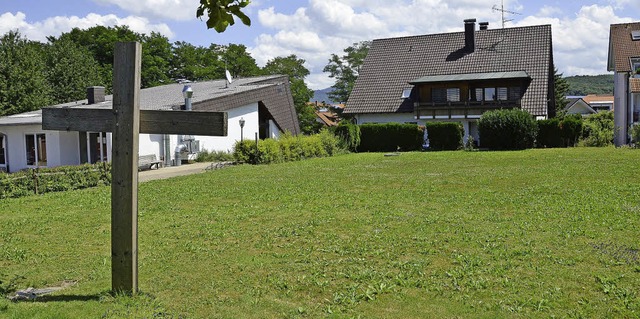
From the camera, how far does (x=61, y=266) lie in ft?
23.7

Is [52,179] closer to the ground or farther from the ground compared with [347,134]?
closer to the ground

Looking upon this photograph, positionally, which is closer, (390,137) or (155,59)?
(390,137)

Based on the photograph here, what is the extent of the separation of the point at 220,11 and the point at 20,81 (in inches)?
1744

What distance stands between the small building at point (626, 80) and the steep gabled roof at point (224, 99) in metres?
20.2

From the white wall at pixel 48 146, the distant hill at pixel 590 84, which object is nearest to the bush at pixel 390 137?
the white wall at pixel 48 146

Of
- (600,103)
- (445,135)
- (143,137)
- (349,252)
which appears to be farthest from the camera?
(600,103)

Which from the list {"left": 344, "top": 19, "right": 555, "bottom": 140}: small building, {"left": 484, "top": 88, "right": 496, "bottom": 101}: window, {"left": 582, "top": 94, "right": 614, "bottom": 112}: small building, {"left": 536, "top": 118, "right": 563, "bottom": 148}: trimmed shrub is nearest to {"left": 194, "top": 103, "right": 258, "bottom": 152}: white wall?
{"left": 344, "top": 19, "right": 555, "bottom": 140}: small building

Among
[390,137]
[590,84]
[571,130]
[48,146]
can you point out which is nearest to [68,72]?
[48,146]

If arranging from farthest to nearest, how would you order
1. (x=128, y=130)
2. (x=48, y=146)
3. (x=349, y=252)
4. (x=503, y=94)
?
1. (x=503, y=94)
2. (x=48, y=146)
3. (x=349, y=252)
4. (x=128, y=130)

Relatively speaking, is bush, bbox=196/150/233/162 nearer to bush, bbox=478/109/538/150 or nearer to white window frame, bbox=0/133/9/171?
white window frame, bbox=0/133/9/171

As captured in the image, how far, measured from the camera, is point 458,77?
39.2m

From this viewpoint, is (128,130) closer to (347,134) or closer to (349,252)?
(349,252)

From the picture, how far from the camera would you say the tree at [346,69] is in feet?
211

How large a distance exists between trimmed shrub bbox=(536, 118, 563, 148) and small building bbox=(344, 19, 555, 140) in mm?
5891
